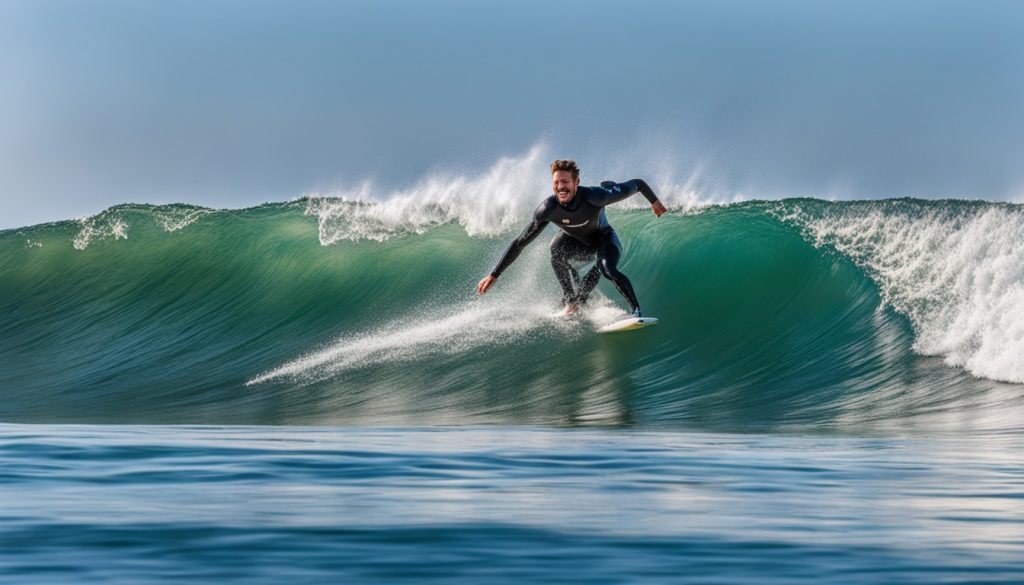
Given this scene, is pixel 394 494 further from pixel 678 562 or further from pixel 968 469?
pixel 968 469

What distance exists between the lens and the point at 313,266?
1750 centimetres

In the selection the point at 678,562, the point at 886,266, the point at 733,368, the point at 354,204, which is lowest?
the point at 678,562

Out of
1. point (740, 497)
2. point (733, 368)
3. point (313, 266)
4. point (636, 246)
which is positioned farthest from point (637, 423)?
point (313, 266)

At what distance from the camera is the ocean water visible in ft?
12.0

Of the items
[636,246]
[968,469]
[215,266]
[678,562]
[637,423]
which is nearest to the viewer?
[678,562]

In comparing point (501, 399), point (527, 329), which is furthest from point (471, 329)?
point (501, 399)

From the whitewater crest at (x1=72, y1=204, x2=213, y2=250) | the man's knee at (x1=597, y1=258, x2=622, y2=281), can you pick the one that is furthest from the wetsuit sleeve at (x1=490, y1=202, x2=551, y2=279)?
the whitewater crest at (x1=72, y1=204, x2=213, y2=250)

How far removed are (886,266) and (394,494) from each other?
1054cm

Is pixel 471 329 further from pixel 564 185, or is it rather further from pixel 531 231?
pixel 564 185

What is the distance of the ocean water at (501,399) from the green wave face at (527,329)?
5 cm

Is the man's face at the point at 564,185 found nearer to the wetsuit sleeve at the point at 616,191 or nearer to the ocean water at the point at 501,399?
the wetsuit sleeve at the point at 616,191

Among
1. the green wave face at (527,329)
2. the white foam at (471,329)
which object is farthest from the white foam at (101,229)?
the white foam at (471,329)

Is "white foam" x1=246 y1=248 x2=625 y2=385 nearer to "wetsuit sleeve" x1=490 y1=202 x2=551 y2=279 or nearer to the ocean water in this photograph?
the ocean water

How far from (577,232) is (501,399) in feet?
5.36
